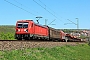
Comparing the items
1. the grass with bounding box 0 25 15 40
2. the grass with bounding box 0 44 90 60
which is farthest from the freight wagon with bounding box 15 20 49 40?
the grass with bounding box 0 25 15 40

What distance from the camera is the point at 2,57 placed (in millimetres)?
10703

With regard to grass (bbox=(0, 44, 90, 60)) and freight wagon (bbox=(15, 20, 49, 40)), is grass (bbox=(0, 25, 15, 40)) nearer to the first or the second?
freight wagon (bbox=(15, 20, 49, 40))

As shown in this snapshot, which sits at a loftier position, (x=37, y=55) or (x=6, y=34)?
(x=6, y=34)

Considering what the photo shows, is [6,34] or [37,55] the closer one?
[37,55]

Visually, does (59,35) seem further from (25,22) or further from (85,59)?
(85,59)

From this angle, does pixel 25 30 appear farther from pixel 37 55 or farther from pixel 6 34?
pixel 6 34

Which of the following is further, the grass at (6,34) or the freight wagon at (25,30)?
the grass at (6,34)

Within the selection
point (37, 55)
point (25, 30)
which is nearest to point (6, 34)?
point (25, 30)

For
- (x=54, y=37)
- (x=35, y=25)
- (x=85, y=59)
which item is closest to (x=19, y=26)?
(x=35, y=25)

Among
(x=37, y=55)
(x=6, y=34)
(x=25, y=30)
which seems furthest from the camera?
(x=6, y=34)

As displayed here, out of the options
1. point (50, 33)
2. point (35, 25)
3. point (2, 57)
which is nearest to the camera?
point (2, 57)

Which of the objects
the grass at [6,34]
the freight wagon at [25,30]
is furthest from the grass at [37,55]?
the grass at [6,34]

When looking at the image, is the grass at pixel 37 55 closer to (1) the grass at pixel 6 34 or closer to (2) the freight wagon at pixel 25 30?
(2) the freight wagon at pixel 25 30

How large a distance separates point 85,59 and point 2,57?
39.0ft
